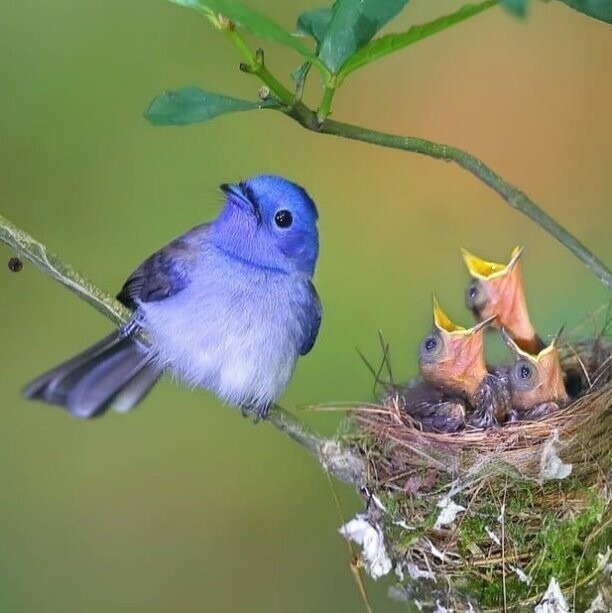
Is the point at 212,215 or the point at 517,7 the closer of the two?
the point at 517,7

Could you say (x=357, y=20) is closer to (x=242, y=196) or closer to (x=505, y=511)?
(x=242, y=196)

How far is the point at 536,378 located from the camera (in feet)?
5.32

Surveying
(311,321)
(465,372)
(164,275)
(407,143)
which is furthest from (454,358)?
(407,143)

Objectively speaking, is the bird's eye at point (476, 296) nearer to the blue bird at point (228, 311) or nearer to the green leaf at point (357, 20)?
the blue bird at point (228, 311)

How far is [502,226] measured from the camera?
2748 mm

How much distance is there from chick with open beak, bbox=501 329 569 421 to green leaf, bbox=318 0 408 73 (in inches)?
29.4

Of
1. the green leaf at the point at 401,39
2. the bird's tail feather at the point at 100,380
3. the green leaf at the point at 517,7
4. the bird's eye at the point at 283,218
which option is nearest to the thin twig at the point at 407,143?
the green leaf at the point at 401,39

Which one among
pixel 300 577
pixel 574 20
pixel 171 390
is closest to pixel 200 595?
pixel 300 577

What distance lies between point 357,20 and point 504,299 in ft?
2.83

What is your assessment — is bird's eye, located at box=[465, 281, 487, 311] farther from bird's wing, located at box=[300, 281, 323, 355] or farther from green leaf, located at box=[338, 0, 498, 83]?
green leaf, located at box=[338, 0, 498, 83]

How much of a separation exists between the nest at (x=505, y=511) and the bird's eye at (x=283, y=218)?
0.39 m

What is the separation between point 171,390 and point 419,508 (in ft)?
4.42

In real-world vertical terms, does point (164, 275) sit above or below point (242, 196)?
below

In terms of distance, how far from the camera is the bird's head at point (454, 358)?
66.0 inches
